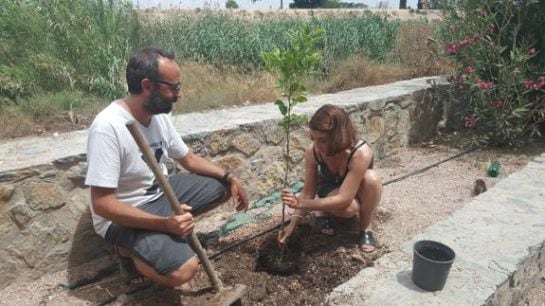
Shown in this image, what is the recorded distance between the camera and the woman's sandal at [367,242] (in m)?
2.86

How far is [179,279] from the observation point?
2213 millimetres

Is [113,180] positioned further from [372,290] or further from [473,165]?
[473,165]

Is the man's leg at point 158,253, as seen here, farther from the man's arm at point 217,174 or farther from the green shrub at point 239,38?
the green shrub at point 239,38

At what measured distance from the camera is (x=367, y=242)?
9.48 ft

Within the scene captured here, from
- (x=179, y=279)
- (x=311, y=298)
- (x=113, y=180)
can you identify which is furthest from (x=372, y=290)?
(x=113, y=180)

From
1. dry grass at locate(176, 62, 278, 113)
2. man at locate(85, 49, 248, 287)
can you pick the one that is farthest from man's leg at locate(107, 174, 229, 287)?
dry grass at locate(176, 62, 278, 113)

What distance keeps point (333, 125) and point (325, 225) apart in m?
0.84

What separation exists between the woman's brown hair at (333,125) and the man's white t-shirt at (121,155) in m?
0.86

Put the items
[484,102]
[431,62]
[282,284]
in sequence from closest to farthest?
[282,284] < [484,102] < [431,62]

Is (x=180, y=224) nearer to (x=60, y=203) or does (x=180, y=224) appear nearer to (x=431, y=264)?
(x=60, y=203)

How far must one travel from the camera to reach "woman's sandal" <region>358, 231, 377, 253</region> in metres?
2.86

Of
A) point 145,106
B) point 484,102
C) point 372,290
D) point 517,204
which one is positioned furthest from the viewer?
point 484,102

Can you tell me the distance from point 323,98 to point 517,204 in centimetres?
229

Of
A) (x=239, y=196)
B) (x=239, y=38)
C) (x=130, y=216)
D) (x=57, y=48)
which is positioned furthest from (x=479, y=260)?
(x=239, y=38)
